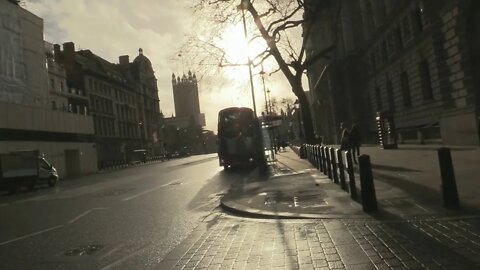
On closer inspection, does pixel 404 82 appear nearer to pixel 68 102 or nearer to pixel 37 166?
pixel 37 166

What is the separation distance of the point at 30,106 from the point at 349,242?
4609 centimetres

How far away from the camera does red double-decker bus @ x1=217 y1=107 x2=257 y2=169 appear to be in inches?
1235

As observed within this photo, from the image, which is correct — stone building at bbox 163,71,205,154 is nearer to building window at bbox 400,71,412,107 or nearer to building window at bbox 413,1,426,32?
building window at bbox 400,71,412,107

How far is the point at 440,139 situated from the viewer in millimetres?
26391

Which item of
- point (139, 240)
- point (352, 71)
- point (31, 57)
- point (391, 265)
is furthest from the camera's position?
point (352, 71)

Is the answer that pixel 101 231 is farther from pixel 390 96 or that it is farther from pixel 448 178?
pixel 390 96

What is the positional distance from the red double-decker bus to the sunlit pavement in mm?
21811

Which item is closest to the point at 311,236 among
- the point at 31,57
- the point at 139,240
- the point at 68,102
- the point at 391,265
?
the point at 391,265

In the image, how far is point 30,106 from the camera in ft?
156

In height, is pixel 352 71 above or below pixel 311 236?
above

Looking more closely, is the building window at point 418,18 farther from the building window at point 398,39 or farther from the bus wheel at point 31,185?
the bus wheel at point 31,185

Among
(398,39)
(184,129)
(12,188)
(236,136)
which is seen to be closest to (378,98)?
(398,39)

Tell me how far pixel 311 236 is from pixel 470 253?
7.84ft

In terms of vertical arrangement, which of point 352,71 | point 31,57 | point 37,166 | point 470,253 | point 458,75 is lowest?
point 470,253
